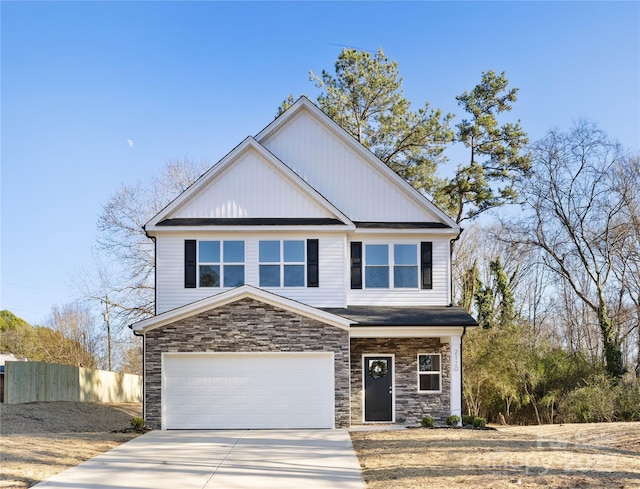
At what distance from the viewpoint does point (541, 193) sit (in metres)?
30.7

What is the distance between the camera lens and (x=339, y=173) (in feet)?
78.0

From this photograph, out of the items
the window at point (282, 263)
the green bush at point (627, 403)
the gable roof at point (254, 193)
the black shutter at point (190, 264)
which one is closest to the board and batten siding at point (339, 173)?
the gable roof at point (254, 193)

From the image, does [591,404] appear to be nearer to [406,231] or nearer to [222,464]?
[406,231]

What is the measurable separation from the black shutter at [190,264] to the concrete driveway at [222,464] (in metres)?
4.97

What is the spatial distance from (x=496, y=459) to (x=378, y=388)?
9012 millimetres

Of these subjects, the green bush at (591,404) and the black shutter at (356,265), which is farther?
the green bush at (591,404)

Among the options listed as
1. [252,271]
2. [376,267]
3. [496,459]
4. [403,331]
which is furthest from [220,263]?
[496,459]

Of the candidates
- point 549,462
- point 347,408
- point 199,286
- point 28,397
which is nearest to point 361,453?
point 549,462

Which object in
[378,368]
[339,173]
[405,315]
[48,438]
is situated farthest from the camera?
[339,173]

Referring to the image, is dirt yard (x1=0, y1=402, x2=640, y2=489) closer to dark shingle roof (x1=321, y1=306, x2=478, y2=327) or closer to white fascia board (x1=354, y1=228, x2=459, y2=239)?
dark shingle roof (x1=321, y1=306, x2=478, y2=327)

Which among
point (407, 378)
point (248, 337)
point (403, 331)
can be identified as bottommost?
point (407, 378)

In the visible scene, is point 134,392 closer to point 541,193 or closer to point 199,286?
point 199,286

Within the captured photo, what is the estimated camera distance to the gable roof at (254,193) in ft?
72.2

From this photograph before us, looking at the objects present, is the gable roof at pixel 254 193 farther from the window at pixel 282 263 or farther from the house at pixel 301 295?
the window at pixel 282 263
